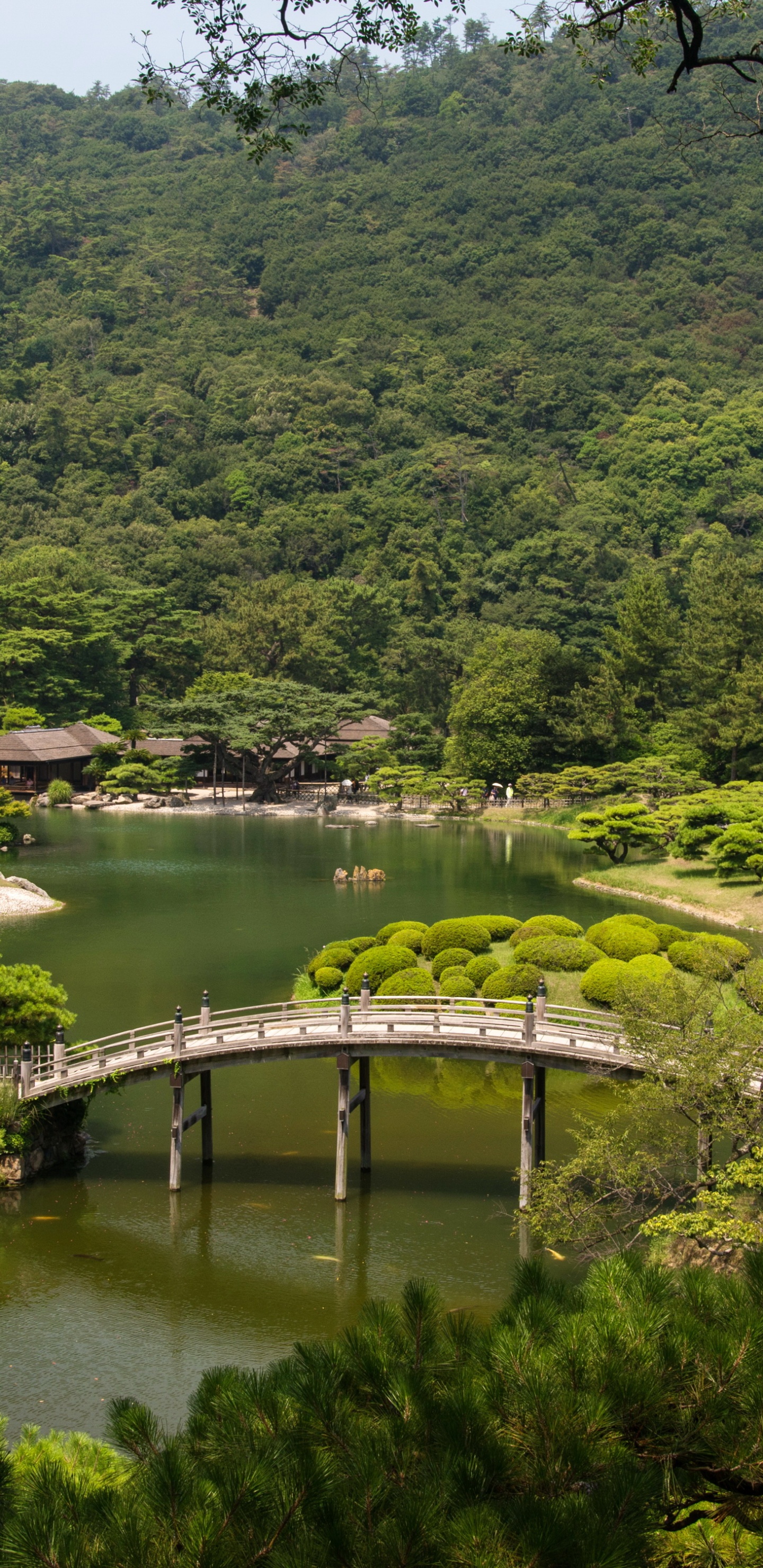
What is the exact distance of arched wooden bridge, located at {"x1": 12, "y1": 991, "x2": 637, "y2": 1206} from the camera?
18.8 metres

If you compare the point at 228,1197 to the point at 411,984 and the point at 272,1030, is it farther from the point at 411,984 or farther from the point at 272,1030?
the point at 411,984

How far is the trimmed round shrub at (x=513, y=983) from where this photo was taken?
2600cm

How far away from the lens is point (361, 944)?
99.7 ft

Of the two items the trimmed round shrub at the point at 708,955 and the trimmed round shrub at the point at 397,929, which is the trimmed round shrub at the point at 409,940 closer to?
the trimmed round shrub at the point at 397,929

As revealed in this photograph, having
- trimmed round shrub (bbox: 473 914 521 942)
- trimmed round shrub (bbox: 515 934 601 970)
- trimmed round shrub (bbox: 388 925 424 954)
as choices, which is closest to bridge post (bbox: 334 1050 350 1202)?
Result: trimmed round shrub (bbox: 515 934 601 970)

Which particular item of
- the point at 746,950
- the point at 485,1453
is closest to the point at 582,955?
the point at 746,950

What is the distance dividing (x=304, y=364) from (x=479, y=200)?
44119mm

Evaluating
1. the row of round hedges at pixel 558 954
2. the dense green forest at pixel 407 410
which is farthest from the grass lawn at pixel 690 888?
the dense green forest at pixel 407 410

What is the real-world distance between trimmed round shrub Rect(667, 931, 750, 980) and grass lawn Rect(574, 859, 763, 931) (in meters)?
8.25

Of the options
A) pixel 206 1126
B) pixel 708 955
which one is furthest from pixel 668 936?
pixel 206 1126

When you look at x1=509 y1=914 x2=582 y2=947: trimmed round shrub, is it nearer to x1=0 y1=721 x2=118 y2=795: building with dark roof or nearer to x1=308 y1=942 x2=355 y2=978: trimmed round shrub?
x1=308 y1=942 x2=355 y2=978: trimmed round shrub

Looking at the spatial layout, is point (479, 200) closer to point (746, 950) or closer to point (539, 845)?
point (539, 845)

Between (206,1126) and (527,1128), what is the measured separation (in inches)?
216

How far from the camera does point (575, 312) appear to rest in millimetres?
135125
